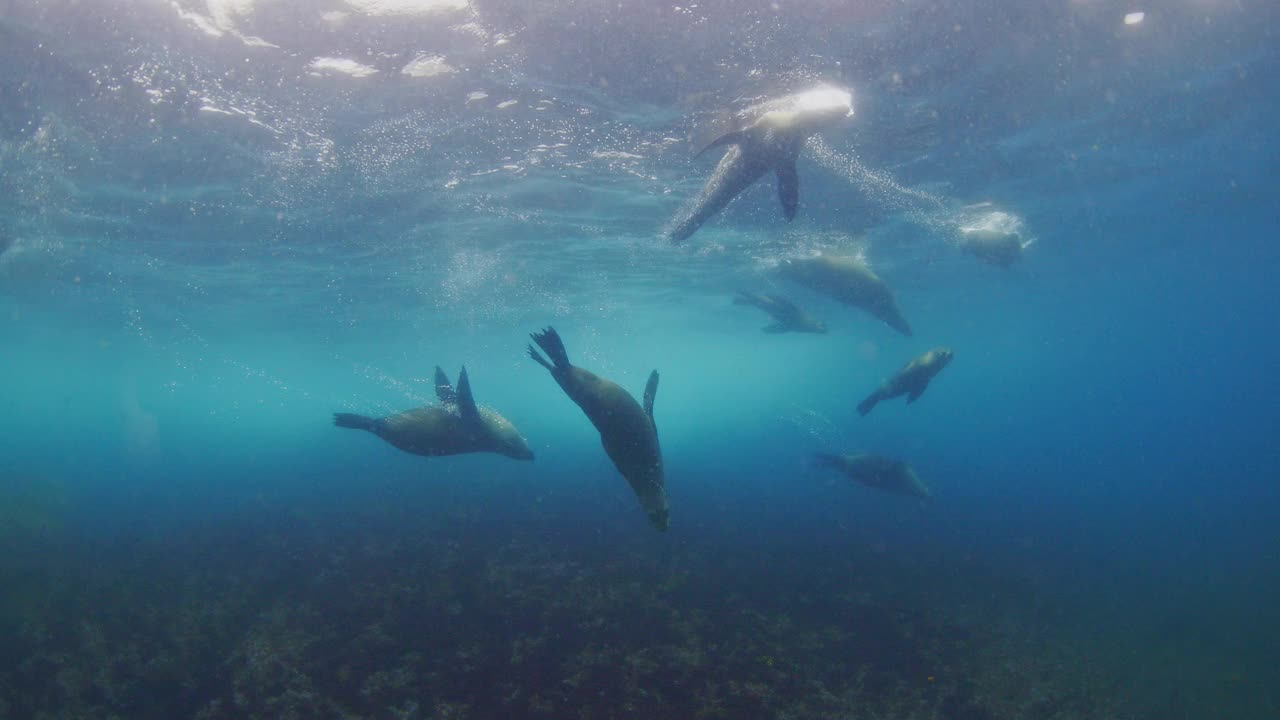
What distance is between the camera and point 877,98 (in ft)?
33.0

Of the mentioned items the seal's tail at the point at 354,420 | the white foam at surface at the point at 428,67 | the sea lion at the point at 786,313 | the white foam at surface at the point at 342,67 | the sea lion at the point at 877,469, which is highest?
the white foam at surface at the point at 428,67

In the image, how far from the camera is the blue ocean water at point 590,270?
6.76 meters

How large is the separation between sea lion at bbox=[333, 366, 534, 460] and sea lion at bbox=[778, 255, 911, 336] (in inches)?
299

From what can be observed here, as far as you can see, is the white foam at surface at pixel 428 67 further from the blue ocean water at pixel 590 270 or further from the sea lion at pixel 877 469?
the sea lion at pixel 877 469

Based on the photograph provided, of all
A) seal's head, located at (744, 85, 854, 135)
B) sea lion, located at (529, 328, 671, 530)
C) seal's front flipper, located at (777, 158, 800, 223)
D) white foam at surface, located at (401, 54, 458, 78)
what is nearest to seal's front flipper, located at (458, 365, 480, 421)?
sea lion, located at (529, 328, 671, 530)

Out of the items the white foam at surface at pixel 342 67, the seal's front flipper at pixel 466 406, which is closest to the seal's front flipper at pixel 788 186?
the seal's front flipper at pixel 466 406

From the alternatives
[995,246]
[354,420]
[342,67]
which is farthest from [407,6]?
[995,246]

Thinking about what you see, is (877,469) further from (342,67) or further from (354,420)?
(342,67)

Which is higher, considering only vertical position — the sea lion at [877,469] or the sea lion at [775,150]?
the sea lion at [775,150]

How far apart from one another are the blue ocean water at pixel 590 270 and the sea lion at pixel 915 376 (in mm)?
3287

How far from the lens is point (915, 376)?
9.41 meters

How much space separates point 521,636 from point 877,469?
8084 millimetres

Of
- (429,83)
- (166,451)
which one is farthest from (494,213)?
(166,451)

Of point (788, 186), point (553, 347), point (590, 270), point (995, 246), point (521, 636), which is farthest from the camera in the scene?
point (590, 270)
